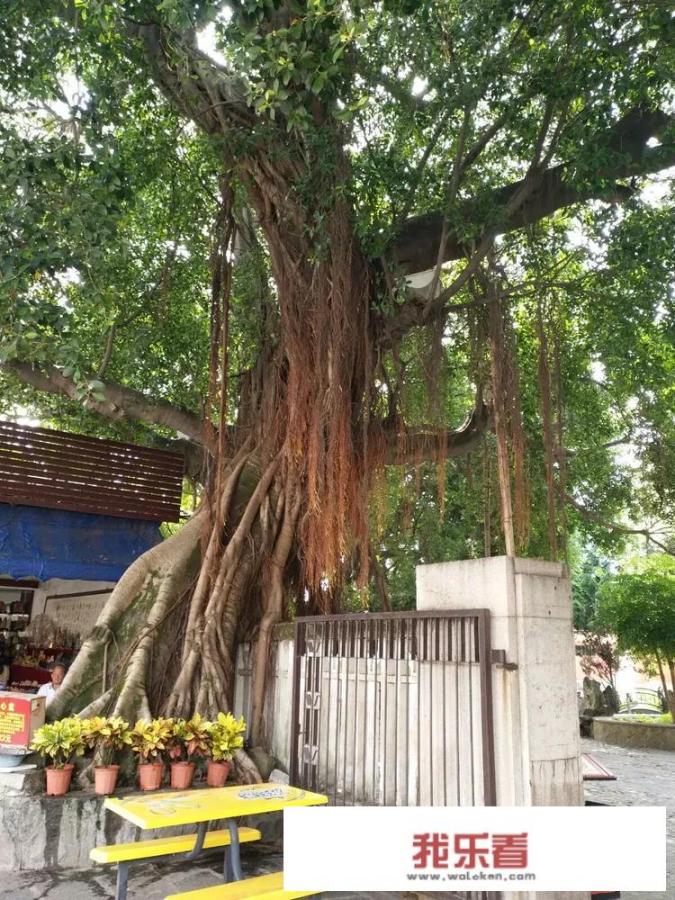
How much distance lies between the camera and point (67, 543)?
7250mm

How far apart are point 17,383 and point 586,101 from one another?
6.27 metres

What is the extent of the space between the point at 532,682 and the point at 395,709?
37.3 inches

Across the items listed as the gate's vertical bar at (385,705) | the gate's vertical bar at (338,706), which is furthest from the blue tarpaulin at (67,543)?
the gate's vertical bar at (385,705)

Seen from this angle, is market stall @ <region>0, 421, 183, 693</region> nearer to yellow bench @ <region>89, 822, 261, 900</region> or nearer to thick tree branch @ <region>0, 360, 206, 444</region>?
thick tree branch @ <region>0, 360, 206, 444</region>

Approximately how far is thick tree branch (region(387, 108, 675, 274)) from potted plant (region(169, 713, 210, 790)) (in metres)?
3.66

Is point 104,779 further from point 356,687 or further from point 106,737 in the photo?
point 356,687

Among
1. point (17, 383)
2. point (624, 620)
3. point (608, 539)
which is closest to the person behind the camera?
point (17, 383)

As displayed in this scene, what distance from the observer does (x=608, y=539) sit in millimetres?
9188

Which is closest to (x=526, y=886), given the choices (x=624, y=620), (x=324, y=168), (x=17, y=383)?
(x=324, y=168)

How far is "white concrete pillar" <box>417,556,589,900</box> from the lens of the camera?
125 inches

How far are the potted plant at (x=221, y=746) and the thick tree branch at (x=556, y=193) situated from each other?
3581 mm

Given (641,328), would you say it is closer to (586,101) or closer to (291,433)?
(586,101)

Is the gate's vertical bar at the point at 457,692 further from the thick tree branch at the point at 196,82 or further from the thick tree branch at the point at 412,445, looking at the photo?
the thick tree branch at the point at 196,82

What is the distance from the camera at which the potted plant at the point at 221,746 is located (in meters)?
4.61
